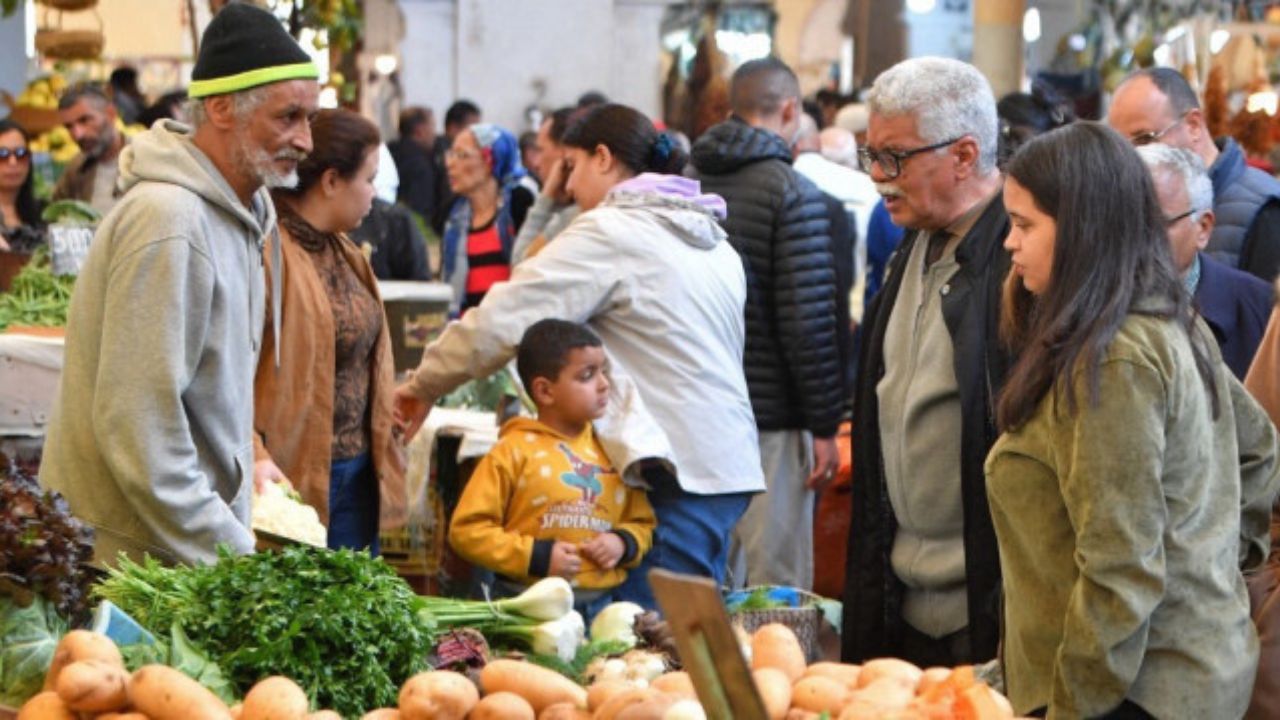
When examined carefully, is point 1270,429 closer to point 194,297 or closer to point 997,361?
point 997,361

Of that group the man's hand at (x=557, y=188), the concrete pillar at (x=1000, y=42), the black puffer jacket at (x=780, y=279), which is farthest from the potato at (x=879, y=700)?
the concrete pillar at (x=1000, y=42)

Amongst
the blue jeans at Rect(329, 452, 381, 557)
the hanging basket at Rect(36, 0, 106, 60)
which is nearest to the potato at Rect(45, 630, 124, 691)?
the blue jeans at Rect(329, 452, 381, 557)

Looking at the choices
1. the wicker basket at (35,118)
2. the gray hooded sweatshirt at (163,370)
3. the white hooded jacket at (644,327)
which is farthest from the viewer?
the wicker basket at (35,118)

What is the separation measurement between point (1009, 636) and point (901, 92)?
1.56 meters

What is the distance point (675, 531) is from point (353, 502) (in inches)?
36.4

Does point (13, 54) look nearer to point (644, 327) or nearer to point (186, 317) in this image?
point (644, 327)

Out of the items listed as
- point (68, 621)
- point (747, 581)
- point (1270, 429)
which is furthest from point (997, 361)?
point (747, 581)

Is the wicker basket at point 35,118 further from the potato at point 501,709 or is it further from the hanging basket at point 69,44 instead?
the potato at point 501,709

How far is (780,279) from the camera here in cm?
707

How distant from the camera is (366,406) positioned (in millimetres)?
5629

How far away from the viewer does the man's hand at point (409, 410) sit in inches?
233

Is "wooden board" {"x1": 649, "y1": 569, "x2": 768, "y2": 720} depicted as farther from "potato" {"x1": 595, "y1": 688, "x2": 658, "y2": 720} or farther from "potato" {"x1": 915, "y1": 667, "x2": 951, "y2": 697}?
"potato" {"x1": 915, "y1": 667, "x2": 951, "y2": 697}

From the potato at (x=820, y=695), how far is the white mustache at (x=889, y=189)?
1.72 metres

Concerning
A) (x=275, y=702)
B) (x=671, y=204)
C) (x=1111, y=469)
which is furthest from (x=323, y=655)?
(x=671, y=204)
